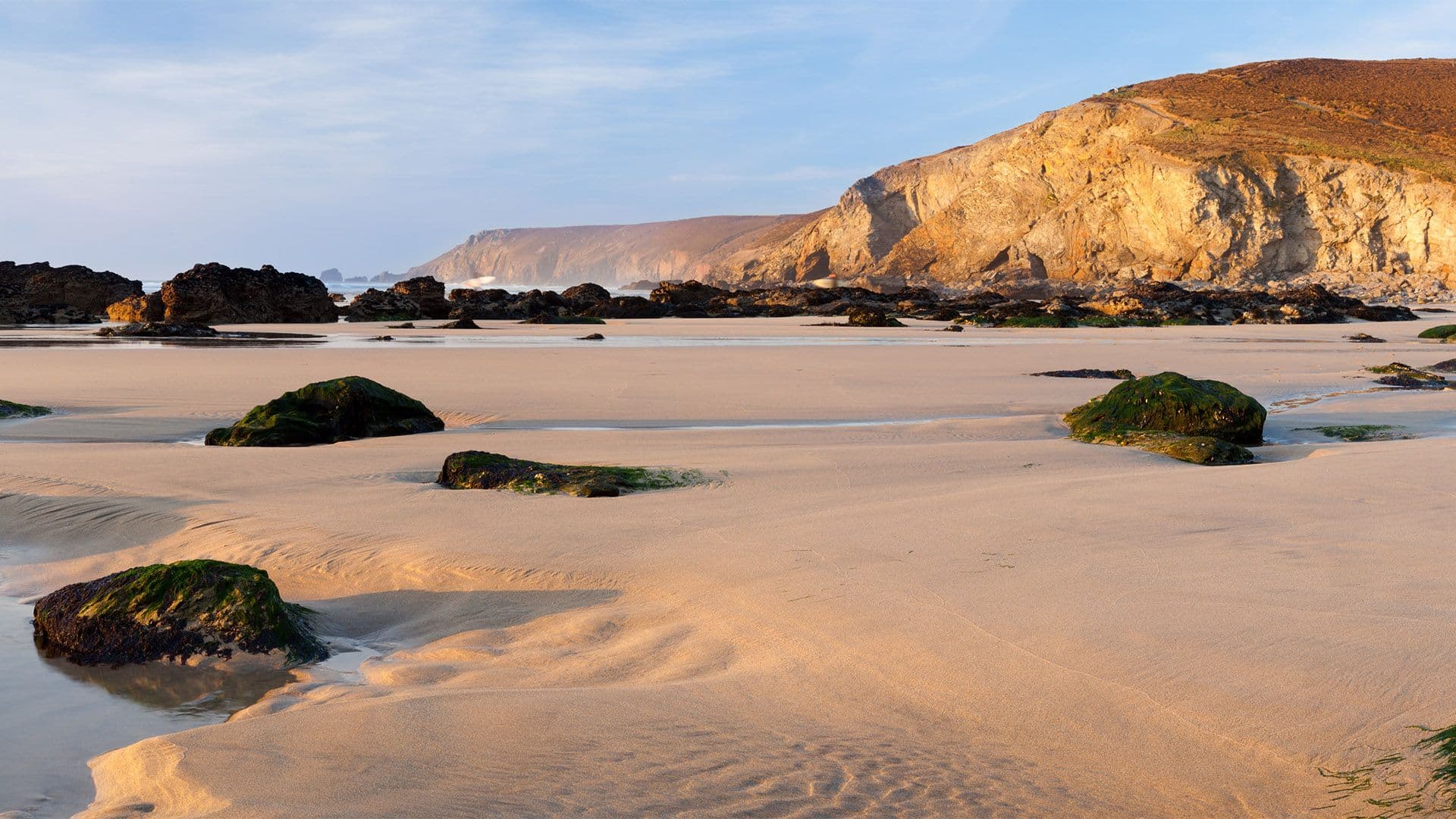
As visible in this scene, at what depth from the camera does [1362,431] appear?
7000mm

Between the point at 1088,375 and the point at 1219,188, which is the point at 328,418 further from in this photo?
the point at 1219,188

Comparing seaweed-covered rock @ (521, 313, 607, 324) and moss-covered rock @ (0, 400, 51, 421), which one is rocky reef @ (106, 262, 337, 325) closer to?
seaweed-covered rock @ (521, 313, 607, 324)

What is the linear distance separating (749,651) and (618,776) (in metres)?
0.82

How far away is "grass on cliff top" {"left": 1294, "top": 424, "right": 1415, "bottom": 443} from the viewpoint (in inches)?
269

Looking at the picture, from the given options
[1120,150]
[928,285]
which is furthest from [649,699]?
[928,285]

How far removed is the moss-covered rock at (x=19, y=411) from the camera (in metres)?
7.81

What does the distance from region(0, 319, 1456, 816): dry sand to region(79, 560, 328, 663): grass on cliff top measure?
8.3 inches

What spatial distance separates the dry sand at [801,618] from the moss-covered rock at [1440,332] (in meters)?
14.9

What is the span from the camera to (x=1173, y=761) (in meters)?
2.20

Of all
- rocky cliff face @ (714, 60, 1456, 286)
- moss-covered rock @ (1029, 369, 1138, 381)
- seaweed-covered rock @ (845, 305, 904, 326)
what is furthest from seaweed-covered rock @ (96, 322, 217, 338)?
rocky cliff face @ (714, 60, 1456, 286)

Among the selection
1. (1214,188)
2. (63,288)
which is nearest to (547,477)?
(63,288)

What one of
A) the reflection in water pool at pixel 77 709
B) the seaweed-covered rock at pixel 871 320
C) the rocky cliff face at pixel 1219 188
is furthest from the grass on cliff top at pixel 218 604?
the rocky cliff face at pixel 1219 188

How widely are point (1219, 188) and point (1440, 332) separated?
35422 millimetres

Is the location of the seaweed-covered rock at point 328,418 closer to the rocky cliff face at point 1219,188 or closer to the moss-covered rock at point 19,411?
the moss-covered rock at point 19,411
